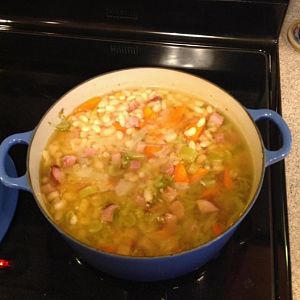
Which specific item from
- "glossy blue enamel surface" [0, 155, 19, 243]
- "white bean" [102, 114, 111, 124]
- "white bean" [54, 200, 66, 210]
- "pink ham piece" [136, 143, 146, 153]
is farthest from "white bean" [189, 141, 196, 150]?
"glossy blue enamel surface" [0, 155, 19, 243]

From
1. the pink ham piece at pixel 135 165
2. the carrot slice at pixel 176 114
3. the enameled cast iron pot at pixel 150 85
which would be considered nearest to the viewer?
the enameled cast iron pot at pixel 150 85

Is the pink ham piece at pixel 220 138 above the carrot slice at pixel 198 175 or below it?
above

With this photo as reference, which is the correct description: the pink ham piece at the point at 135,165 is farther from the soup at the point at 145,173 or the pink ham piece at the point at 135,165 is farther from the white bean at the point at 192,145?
the white bean at the point at 192,145

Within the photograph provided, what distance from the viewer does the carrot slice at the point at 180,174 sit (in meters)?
1.02

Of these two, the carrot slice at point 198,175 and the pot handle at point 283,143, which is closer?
the pot handle at point 283,143

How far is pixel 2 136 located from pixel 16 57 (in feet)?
1.05

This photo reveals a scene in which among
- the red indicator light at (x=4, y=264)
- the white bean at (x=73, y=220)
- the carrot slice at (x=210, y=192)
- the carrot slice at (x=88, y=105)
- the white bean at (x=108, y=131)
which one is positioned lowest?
the red indicator light at (x=4, y=264)

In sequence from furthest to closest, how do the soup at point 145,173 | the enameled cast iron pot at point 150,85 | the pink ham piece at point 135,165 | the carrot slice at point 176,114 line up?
1. the carrot slice at point 176,114
2. the pink ham piece at point 135,165
3. the soup at point 145,173
4. the enameled cast iron pot at point 150,85

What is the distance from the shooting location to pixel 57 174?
3.37ft

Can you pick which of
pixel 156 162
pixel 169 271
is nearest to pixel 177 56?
pixel 156 162

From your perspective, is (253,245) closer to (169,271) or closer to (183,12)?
(169,271)

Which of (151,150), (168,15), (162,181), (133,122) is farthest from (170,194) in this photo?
(168,15)

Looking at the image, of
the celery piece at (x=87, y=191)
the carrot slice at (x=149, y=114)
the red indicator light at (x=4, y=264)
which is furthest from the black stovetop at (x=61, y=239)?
the carrot slice at (x=149, y=114)

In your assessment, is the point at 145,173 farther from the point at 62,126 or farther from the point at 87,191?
the point at 62,126
